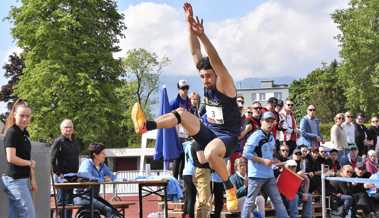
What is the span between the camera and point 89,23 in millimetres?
39219

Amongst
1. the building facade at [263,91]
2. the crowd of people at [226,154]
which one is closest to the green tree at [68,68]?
the crowd of people at [226,154]

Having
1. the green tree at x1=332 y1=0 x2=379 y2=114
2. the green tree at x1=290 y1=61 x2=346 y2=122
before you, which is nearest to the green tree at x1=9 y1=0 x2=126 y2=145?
the green tree at x1=332 y1=0 x2=379 y2=114

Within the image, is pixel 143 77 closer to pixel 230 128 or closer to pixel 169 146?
pixel 169 146

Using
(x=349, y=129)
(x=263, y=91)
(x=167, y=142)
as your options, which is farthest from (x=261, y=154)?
(x=263, y=91)

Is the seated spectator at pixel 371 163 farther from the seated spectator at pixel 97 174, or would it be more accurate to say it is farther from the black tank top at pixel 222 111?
the black tank top at pixel 222 111

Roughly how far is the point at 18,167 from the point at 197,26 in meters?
3.00

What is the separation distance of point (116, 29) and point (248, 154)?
105 feet

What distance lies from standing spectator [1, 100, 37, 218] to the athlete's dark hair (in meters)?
2.41

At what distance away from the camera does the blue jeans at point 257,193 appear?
10703mm

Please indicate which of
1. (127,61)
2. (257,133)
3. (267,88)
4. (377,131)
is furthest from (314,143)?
(267,88)

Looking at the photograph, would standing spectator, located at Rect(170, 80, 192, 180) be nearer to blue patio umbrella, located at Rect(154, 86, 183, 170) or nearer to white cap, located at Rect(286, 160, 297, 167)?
blue patio umbrella, located at Rect(154, 86, 183, 170)

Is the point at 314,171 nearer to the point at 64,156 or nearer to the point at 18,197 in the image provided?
the point at 64,156

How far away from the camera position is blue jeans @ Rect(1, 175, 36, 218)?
8.27m

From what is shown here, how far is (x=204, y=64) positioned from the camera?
25.1 ft
